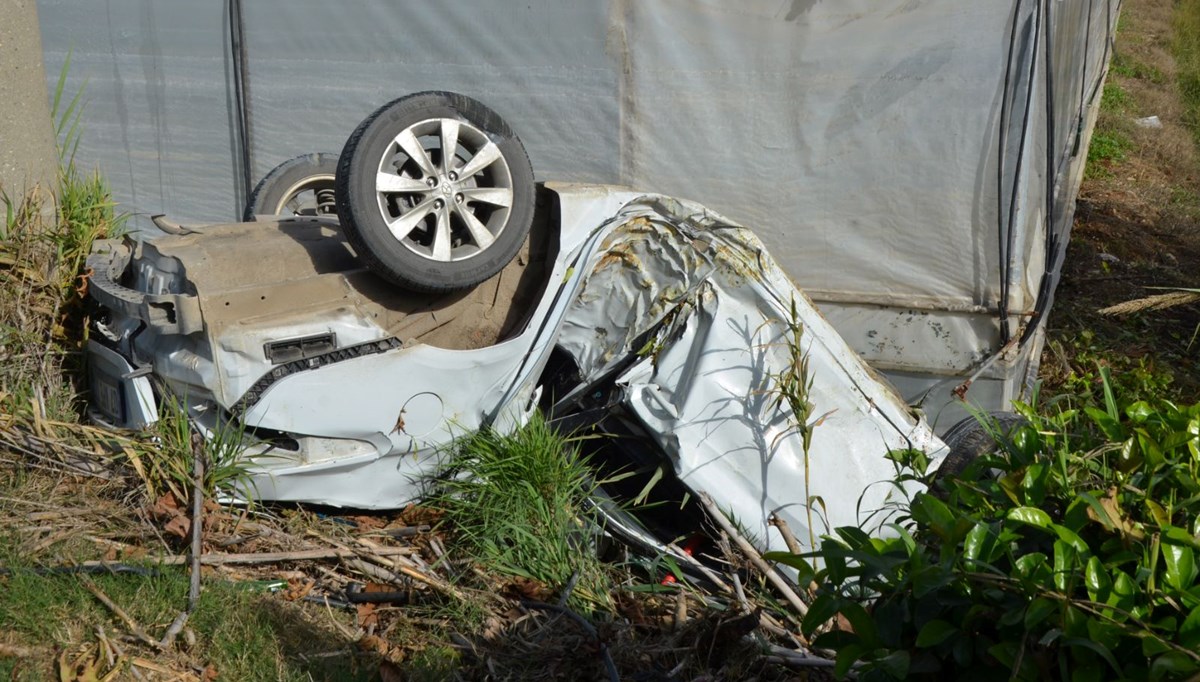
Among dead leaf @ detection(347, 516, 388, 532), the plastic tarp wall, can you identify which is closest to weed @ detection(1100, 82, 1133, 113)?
the plastic tarp wall

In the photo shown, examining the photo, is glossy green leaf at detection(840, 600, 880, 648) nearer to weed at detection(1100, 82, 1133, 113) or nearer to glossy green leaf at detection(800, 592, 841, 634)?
glossy green leaf at detection(800, 592, 841, 634)

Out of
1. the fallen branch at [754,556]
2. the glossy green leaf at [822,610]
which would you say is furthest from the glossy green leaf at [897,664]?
the fallen branch at [754,556]

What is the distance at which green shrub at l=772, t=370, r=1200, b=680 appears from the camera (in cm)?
175

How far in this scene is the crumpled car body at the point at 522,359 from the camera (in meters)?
3.58

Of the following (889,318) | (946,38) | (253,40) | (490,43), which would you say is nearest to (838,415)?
(889,318)

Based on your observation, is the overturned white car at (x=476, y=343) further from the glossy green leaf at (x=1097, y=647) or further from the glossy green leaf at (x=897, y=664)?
the glossy green leaf at (x=1097, y=647)

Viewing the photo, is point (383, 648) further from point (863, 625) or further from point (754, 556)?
point (863, 625)

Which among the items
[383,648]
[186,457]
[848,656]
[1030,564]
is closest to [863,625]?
[848,656]

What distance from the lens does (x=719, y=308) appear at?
396 centimetres

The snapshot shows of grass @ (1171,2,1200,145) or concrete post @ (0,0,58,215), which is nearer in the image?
concrete post @ (0,0,58,215)

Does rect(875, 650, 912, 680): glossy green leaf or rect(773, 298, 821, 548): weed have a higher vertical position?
rect(875, 650, 912, 680): glossy green leaf

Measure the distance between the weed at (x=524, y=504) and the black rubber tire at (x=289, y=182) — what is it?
1.71 metres

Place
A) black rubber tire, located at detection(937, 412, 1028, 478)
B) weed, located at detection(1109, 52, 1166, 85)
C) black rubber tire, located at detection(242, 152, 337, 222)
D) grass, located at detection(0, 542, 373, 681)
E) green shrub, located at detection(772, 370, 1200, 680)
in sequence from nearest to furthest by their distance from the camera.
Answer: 1. green shrub, located at detection(772, 370, 1200, 680)
2. grass, located at detection(0, 542, 373, 681)
3. black rubber tire, located at detection(937, 412, 1028, 478)
4. black rubber tire, located at detection(242, 152, 337, 222)
5. weed, located at detection(1109, 52, 1166, 85)

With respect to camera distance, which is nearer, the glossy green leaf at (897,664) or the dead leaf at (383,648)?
the glossy green leaf at (897,664)
